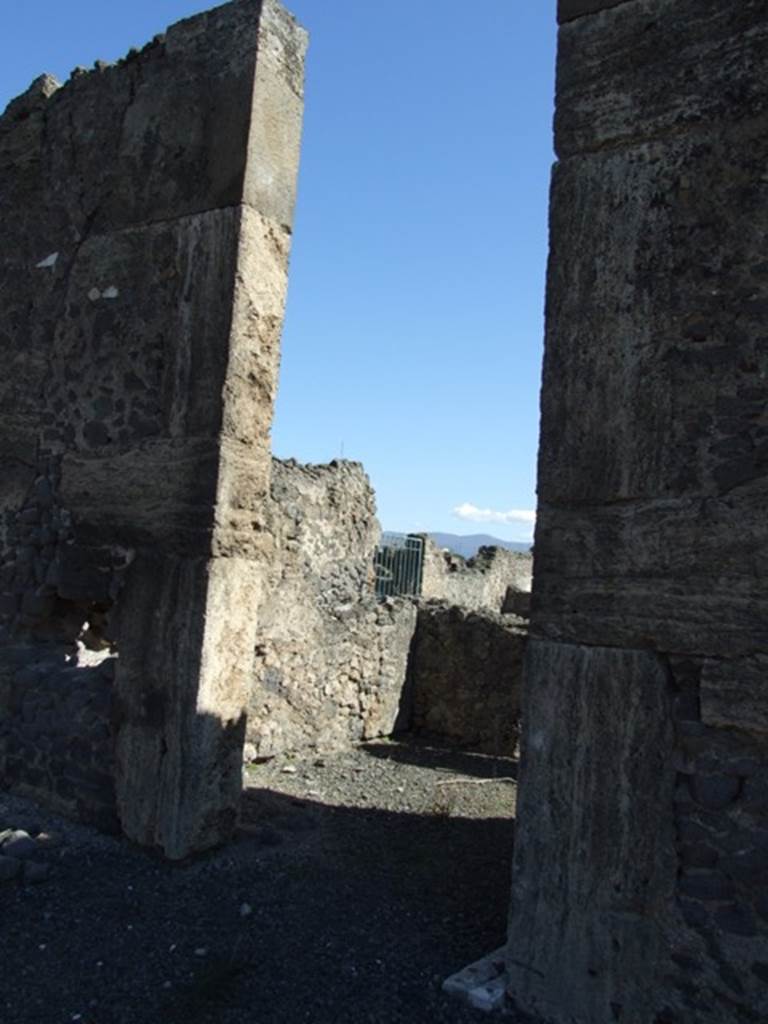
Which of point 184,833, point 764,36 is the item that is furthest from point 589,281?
point 184,833

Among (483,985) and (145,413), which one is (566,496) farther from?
(145,413)

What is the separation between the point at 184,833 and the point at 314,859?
0.73 m

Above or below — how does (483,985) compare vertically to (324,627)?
below

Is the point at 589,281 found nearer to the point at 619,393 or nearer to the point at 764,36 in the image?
the point at 619,393

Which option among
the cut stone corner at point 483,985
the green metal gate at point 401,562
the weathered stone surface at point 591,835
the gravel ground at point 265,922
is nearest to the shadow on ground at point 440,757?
the gravel ground at point 265,922

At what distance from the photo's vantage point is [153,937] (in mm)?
3861

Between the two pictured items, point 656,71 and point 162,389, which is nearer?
point 656,71

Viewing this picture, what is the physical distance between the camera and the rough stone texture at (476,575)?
59.0ft


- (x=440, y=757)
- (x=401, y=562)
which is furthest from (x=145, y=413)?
(x=401, y=562)

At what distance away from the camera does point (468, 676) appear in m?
9.57

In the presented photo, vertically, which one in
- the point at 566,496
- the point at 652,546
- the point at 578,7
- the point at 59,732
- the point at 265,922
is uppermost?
the point at 578,7

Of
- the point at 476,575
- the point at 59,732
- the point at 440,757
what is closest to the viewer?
the point at 59,732

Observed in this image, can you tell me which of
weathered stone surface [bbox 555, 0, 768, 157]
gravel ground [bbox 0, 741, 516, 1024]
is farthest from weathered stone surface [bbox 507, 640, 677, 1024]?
weathered stone surface [bbox 555, 0, 768, 157]

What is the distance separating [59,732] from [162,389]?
2174mm
